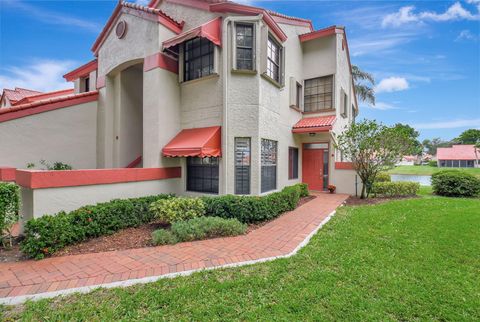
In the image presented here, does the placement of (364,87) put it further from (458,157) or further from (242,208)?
(458,157)

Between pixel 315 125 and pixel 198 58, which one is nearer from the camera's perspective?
pixel 198 58

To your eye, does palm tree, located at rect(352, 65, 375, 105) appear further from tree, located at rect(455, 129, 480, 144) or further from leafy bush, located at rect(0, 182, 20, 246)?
tree, located at rect(455, 129, 480, 144)

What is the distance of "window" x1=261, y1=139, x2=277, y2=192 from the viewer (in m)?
10.4

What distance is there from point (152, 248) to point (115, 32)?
11493 mm

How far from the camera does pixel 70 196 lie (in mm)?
7031

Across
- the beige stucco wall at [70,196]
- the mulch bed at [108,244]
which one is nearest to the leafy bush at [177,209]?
the mulch bed at [108,244]

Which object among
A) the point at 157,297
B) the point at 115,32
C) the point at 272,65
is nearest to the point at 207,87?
the point at 272,65

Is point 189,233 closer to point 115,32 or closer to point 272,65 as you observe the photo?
point 272,65

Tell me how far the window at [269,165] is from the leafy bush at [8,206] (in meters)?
8.18

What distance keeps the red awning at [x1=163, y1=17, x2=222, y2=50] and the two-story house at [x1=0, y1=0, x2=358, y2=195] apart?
0.15 ft

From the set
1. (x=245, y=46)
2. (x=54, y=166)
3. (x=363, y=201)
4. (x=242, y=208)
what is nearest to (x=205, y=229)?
(x=242, y=208)

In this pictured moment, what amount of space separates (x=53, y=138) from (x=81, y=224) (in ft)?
24.3

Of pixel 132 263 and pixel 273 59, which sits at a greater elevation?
pixel 273 59

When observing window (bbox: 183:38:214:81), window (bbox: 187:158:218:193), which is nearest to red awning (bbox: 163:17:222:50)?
window (bbox: 183:38:214:81)
